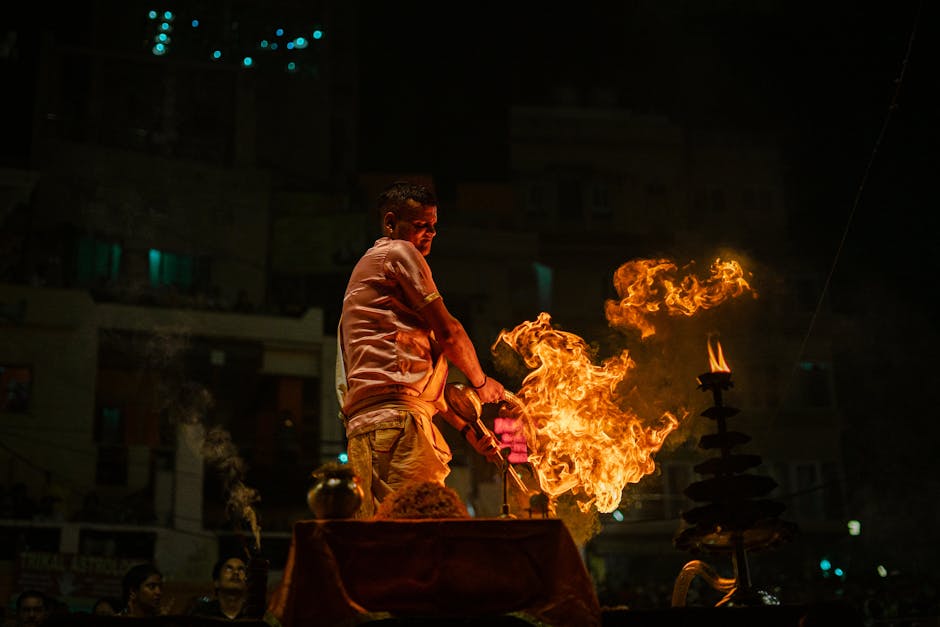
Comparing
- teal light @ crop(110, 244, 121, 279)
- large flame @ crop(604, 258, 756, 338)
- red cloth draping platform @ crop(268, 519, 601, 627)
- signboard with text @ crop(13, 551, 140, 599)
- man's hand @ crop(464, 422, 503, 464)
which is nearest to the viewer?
red cloth draping platform @ crop(268, 519, 601, 627)

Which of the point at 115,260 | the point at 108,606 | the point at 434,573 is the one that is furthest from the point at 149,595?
the point at 115,260

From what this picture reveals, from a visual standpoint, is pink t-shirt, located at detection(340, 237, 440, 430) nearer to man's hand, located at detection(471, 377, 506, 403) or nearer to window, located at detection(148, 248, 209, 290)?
man's hand, located at detection(471, 377, 506, 403)

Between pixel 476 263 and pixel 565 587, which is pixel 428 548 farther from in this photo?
pixel 476 263

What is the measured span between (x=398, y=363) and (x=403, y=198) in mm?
1102

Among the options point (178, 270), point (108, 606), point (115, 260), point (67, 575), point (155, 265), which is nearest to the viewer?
point (108, 606)

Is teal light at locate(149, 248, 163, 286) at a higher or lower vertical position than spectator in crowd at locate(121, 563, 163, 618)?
higher

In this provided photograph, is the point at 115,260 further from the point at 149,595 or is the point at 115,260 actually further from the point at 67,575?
the point at 149,595

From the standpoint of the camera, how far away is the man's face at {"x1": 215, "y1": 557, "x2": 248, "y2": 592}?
314 inches

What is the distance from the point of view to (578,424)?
6.91 m

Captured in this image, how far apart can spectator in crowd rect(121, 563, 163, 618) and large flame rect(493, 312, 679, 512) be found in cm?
351

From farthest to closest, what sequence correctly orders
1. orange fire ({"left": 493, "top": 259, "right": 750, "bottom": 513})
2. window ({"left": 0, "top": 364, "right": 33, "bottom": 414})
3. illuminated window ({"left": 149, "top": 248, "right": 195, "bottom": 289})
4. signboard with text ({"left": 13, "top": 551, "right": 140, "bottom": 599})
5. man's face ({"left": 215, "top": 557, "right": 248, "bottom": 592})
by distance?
illuminated window ({"left": 149, "top": 248, "right": 195, "bottom": 289}) < window ({"left": 0, "top": 364, "right": 33, "bottom": 414}) < signboard with text ({"left": 13, "top": 551, "right": 140, "bottom": 599}) < man's face ({"left": 215, "top": 557, "right": 248, "bottom": 592}) < orange fire ({"left": 493, "top": 259, "right": 750, "bottom": 513})

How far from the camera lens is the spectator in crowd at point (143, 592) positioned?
786cm

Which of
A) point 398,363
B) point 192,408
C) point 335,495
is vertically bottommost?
point 335,495

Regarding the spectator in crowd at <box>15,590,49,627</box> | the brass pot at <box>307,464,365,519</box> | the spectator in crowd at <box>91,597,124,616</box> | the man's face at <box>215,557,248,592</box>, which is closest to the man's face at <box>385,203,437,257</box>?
the brass pot at <box>307,464,365,519</box>
